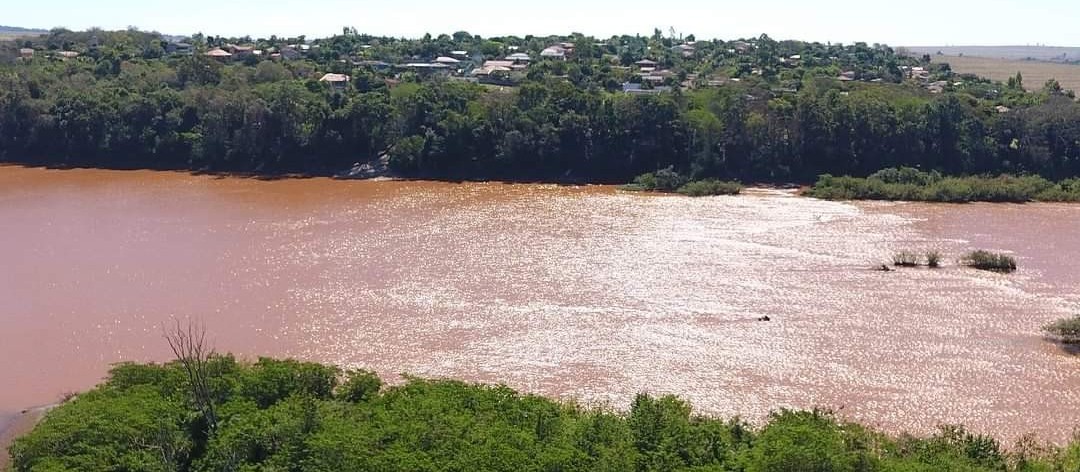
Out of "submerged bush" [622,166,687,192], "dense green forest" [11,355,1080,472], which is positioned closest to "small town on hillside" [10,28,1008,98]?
"submerged bush" [622,166,687,192]

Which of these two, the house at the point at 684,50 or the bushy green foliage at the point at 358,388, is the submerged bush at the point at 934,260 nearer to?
the bushy green foliage at the point at 358,388

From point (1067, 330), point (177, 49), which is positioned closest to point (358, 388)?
point (1067, 330)

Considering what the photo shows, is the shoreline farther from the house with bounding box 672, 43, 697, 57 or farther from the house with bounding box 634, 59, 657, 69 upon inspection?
the house with bounding box 672, 43, 697, 57

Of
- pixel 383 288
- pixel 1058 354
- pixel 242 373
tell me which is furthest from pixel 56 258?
pixel 1058 354

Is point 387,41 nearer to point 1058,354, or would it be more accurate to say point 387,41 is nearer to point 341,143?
point 341,143

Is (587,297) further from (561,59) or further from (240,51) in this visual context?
(240,51)

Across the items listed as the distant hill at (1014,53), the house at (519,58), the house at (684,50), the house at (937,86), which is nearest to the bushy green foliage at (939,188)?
the house at (937,86)

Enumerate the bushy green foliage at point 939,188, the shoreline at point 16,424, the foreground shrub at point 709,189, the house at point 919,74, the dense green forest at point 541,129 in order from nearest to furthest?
the shoreline at point 16,424 → the bushy green foliage at point 939,188 → the foreground shrub at point 709,189 → the dense green forest at point 541,129 → the house at point 919,74
